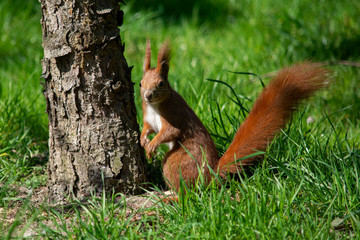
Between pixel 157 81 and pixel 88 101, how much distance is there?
0.37 m

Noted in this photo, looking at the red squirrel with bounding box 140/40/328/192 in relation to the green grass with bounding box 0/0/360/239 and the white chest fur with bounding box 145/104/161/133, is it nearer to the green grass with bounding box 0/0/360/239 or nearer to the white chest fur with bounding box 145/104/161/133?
the white chest fur with bounding box 145/104/161/133

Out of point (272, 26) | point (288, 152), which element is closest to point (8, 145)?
point (288, 152)

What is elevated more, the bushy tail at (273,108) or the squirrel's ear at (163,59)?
the squirrel's ear at (163,59)

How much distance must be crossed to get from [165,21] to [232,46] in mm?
1280

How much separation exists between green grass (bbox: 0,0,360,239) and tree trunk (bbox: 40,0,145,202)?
6.2 inches

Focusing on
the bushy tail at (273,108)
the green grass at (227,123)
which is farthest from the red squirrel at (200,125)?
the green grass at (227,123)

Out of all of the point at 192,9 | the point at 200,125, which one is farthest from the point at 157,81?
the point at 192,9

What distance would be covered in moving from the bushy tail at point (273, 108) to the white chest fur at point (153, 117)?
1.36 ft

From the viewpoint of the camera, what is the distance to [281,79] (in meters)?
2.13

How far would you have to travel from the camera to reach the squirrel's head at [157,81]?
7.30ft

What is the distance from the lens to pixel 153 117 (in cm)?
239

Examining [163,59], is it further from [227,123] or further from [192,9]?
[192,9]

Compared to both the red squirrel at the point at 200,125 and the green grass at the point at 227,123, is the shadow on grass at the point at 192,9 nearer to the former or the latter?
the green grass at the point at 227,123

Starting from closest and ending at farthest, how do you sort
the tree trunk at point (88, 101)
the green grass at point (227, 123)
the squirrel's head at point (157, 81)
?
1. the green grass at point (227, 123)
2. the tree trunk at point (88, 101)
3. the squirrel's head at point (157, 81)
